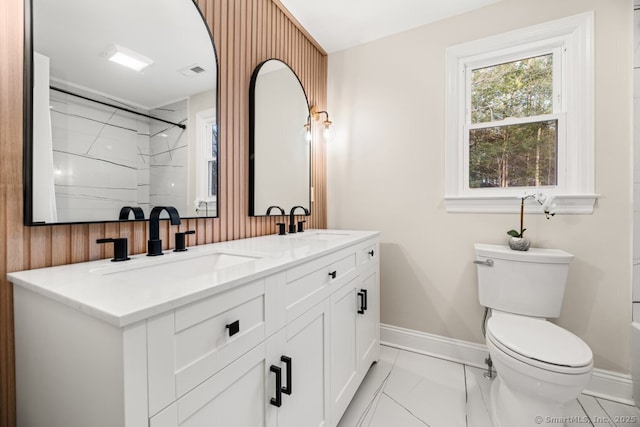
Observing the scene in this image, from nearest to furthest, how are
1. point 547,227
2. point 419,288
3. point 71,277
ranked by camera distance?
point 71,277 → point 547,227 → point 419,288

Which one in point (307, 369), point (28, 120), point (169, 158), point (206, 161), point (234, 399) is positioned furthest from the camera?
point (206, 161)

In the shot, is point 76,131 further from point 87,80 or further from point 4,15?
point 4,15

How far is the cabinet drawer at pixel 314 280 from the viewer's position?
95 cm

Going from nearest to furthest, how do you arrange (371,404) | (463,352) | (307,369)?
(307,369), (371,404), (463,352)

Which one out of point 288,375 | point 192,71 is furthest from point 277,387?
point 192,71

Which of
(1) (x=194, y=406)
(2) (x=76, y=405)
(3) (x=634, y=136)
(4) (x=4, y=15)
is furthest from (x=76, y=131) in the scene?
(3) (x=634, y=136)

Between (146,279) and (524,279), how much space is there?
6.15ft

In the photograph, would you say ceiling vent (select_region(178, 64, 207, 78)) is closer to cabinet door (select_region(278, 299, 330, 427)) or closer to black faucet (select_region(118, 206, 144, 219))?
black faucet (select_region(118, 206, 144, 219))

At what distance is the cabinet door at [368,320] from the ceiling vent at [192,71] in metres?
1.36

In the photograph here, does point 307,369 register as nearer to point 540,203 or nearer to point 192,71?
point 192,71

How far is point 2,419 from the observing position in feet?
2.64

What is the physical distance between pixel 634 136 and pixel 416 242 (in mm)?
1314

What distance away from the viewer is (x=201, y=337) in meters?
0.63

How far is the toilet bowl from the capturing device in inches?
43.3
